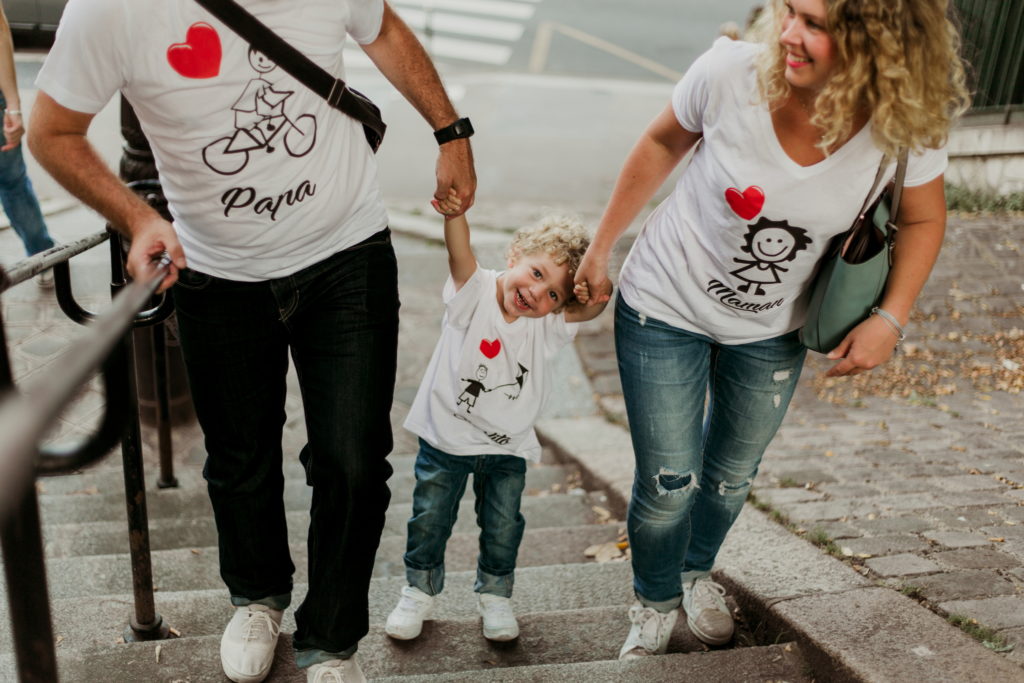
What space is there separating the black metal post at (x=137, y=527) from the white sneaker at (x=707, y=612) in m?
1.63

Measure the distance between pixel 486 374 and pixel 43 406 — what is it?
1774mm

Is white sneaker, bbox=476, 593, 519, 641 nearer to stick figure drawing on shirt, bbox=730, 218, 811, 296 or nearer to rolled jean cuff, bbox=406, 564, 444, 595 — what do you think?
rolled jean cuff, bbox=406, 564, 444, 595

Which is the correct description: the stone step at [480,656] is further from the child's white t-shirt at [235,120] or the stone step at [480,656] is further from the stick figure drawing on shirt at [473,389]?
the child's white t-shirt at [235,120]

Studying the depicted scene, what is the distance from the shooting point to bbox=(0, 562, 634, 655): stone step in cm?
288

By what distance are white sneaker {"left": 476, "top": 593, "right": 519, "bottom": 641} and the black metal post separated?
3.25 ft

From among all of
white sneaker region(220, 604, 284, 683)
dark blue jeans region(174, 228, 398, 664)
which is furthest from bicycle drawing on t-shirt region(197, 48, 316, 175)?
white sneaker region(220, 604, 284, 683)

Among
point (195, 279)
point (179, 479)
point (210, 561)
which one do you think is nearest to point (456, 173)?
point (195, 279)

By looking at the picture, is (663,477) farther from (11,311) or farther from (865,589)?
(11,311)

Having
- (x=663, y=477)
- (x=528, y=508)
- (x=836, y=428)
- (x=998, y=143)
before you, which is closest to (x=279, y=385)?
(x=663, y=477)

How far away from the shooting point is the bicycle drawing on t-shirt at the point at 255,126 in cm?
210

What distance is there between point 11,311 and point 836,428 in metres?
4.78

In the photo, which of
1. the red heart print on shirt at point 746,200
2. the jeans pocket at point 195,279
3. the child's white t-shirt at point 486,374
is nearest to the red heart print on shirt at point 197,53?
the jeans pocket at point 195,279

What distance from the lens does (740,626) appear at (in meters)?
2.94

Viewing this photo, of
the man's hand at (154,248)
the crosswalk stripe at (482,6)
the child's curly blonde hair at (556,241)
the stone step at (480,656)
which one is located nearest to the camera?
the man's hand at (154,248)
